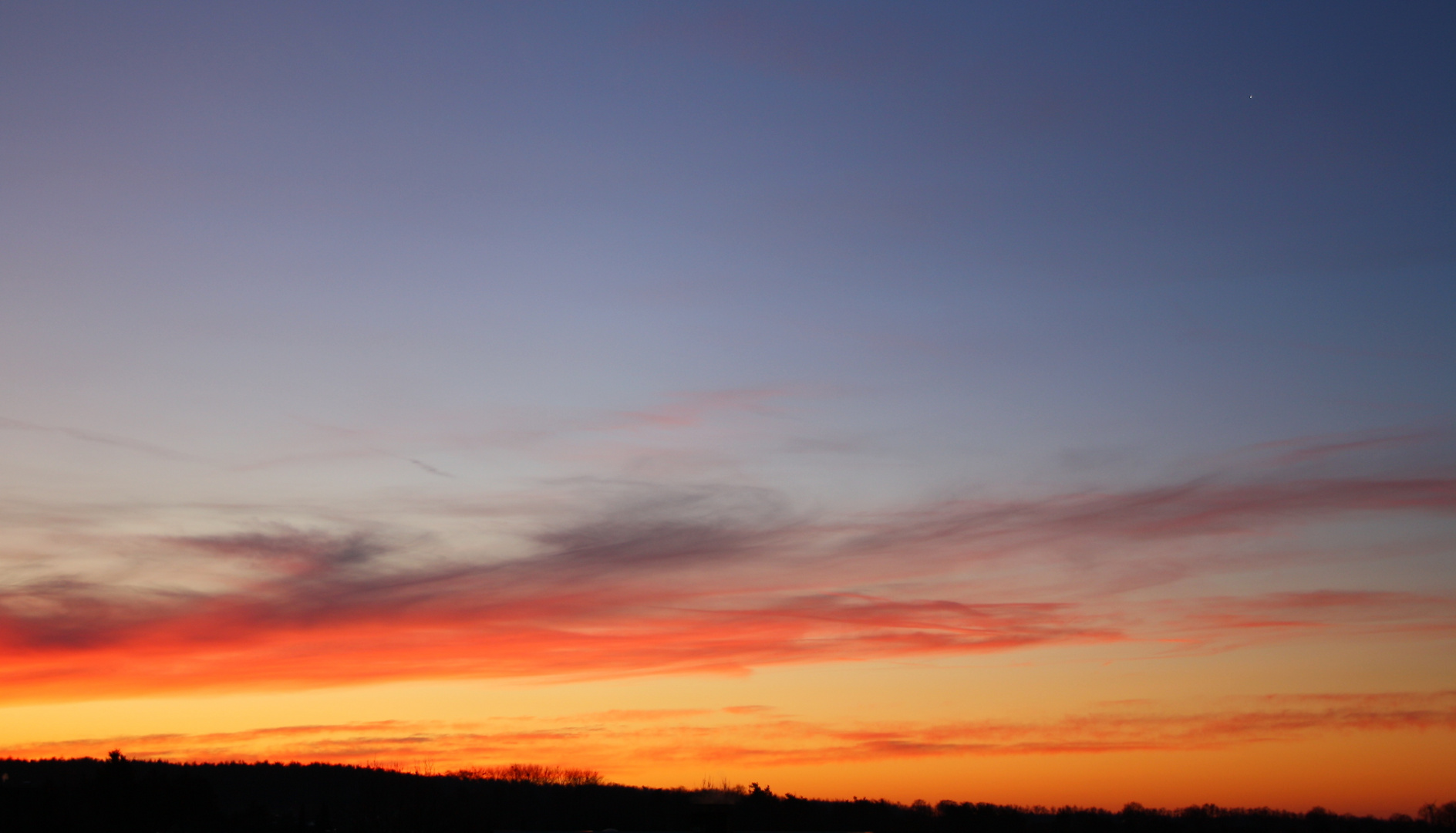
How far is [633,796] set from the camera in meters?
193

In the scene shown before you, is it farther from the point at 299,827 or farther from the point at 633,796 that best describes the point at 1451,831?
the point at 299,827

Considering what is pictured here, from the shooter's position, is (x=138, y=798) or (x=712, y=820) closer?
(x=712, y=820)

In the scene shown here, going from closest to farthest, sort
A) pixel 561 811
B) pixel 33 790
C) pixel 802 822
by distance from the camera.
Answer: pixel 33 790 → pixel 802 822 → pixel 561 811

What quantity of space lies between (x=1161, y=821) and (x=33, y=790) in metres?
158

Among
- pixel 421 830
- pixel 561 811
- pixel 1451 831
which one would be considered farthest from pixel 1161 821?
pixel 421 830

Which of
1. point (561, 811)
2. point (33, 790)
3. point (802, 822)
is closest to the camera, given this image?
point (33, 790)

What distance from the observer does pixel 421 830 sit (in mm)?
110312

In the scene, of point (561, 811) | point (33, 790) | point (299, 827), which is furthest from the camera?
point (561, 811)

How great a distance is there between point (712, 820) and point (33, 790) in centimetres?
7994

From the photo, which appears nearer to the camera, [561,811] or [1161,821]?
[561,811]

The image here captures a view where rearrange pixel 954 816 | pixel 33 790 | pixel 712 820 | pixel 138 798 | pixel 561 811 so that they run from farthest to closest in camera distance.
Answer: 1. pixel 954 816
2. pixel 561 811
3. pixel 33 790
4. pixel 138 798
5. pixel 712 820

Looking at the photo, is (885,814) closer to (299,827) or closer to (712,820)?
(299,827)

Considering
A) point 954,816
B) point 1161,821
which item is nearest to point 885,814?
point 954,816

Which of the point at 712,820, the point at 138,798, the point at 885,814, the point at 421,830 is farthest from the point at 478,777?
Result: the point at 712,820
